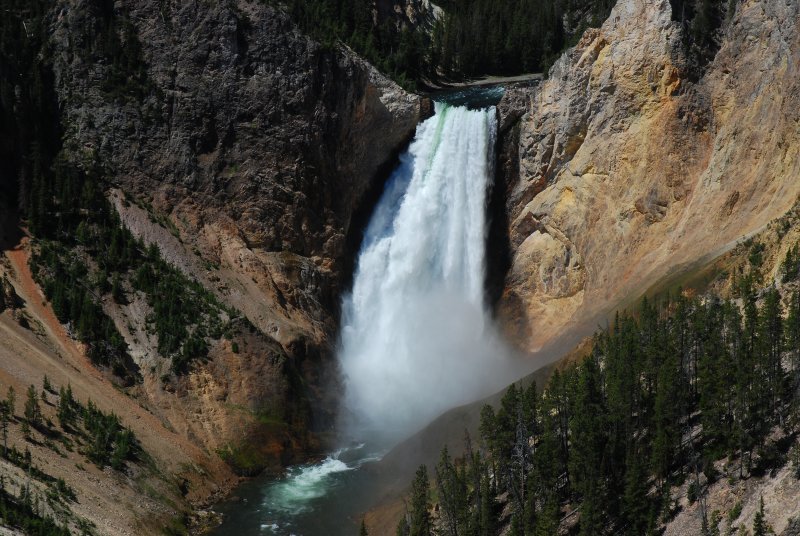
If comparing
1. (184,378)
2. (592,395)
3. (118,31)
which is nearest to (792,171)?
(592,395)

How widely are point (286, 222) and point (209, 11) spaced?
17.9 metres

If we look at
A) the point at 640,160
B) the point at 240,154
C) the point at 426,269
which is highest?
the point at 240,154

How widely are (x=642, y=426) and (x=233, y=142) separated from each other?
3997 centimetres

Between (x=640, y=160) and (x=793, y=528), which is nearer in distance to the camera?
(x=793, y=528)

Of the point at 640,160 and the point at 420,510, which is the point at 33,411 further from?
the point at 640,160

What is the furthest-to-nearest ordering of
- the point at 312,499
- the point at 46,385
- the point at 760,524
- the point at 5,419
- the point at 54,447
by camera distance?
the point at 312,499, the point at 46,385, the point at 54,447, the point at 5,419, the point at 760,524

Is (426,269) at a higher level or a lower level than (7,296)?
lower

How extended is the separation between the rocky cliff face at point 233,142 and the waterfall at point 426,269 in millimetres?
2798

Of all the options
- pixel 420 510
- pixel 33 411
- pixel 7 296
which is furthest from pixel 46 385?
pixel 420 510

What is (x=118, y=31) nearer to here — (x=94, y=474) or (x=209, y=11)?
(x=209, y=11)

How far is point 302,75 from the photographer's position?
71750 millimetres

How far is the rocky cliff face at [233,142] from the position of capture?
2670 inches

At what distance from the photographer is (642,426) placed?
44.6m

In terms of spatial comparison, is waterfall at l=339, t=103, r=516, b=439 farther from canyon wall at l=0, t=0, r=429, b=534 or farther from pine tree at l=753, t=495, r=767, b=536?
pine tree at l=753, t=495, r=767, b=536
